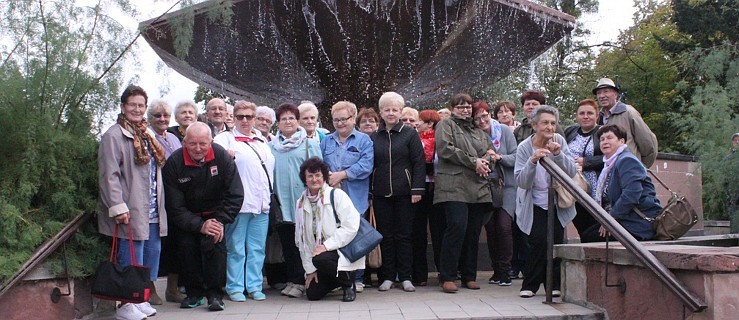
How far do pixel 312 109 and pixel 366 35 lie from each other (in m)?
2.15

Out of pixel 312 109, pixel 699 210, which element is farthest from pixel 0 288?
pixel 699 210

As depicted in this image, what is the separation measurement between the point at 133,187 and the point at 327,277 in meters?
1.76

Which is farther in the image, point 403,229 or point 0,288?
point 403,229

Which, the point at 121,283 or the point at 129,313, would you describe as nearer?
the point at 121,283

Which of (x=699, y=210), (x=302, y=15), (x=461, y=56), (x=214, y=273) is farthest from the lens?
(x=699, y=210)

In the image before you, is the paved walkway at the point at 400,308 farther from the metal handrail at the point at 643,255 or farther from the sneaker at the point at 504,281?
the metal handrail at the point at 643,255

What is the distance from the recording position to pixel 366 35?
8797 mm

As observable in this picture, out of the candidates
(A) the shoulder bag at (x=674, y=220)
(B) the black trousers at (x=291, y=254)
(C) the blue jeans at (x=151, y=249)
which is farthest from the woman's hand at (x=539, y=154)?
(C) the blue jeans at (x=151, y=249)

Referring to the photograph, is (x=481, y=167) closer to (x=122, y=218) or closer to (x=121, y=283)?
(x=122, y=218)

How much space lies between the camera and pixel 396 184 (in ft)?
21.9

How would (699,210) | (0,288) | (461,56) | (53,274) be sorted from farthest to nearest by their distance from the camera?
1. (699,210)
2. (461,56)
3. (53,274)
4. (0,288)

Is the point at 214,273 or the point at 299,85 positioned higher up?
the point at 299,85

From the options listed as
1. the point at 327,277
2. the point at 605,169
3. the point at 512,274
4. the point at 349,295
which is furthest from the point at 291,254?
the point at 605,169

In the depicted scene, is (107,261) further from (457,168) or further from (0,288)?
(457,168)
